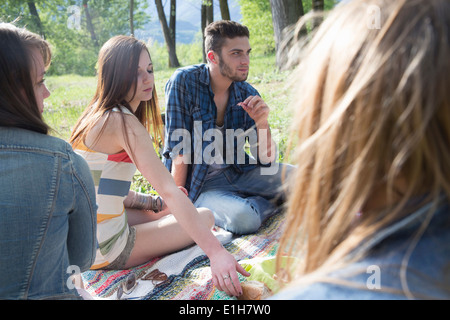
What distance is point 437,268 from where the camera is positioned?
0.59m

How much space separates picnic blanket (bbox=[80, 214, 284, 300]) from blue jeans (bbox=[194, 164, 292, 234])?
12cm

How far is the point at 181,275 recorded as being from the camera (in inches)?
91.0

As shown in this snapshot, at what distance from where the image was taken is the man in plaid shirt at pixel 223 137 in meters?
3.08

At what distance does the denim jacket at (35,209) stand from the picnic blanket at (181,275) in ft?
2.37

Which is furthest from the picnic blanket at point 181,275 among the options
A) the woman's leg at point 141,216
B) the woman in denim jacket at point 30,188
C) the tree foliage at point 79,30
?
the tree foliage at point 79,30

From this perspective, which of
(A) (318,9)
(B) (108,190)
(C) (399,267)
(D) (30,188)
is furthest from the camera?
(A) (318,9)

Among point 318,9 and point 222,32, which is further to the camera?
point 222,32

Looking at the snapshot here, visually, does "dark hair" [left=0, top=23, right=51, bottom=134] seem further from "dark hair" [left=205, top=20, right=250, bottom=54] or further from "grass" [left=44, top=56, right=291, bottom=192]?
"dark hair" [left=205, top=20, right=250, bottom=54]

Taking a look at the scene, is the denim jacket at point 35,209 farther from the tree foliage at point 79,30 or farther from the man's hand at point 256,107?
the tree foliage at point 79,30

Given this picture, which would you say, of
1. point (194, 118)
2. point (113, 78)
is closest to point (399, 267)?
point (113, 78)

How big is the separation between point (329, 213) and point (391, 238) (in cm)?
13

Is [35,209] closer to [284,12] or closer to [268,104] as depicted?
[268,104]

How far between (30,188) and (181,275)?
1.31 meters

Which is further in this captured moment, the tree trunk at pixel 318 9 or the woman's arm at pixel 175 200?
the woman's arm at pixel 175 200
